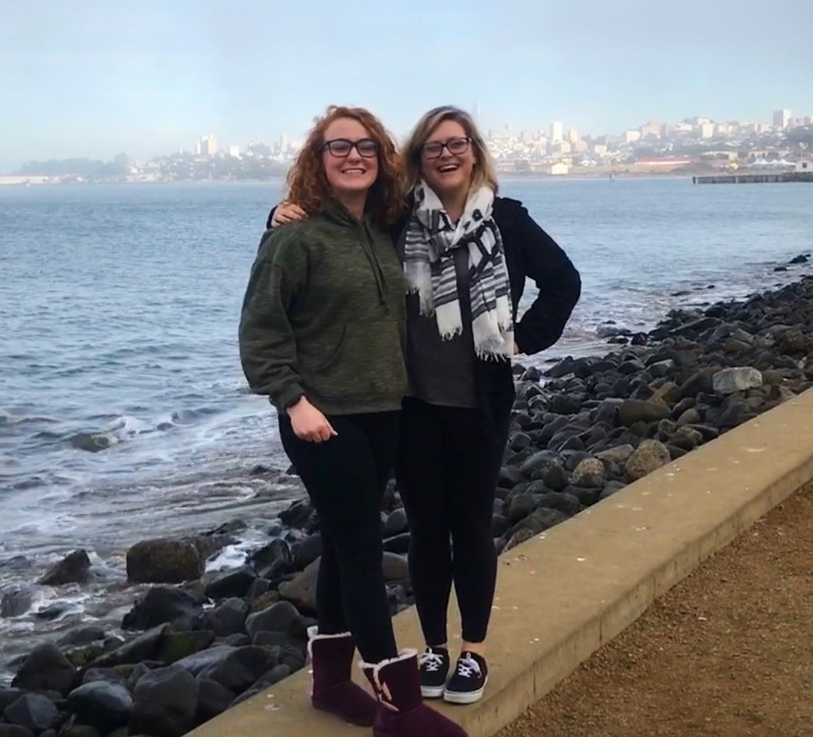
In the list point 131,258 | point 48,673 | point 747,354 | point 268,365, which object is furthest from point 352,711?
point 131,258

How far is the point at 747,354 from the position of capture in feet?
43.3

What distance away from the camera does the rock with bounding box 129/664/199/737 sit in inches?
170

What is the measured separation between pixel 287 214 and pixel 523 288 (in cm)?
71

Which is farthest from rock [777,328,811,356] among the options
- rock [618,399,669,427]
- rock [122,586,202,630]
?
rock [122,586,202,630]

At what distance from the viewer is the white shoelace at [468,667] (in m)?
3.61

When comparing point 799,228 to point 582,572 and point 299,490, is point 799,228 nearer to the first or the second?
point 299,490

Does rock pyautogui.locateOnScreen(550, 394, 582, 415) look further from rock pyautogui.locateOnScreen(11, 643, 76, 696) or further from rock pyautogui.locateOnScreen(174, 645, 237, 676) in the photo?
rock pyautogui.locateOnScreen(174, 645, 237, 676)

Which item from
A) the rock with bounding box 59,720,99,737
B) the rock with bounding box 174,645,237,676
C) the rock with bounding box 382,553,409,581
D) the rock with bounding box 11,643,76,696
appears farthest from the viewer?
the rock with bounding box 382,553,409,581

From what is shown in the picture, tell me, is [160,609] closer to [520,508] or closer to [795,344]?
[520,508]

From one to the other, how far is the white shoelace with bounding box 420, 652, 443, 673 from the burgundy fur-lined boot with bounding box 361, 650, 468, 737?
31 cm

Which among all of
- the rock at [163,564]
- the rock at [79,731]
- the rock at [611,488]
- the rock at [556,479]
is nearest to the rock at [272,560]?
the rock at [163,564]

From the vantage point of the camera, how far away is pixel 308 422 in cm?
310

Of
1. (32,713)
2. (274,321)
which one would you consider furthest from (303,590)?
(274,321)

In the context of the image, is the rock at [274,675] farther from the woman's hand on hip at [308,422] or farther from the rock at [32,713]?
the woman's hand on hip at [308,422]
